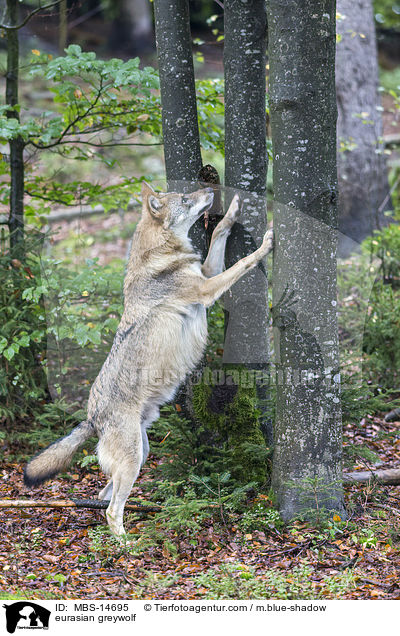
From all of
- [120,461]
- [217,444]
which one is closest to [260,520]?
[217,444]

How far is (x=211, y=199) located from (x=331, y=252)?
1353 millimetres

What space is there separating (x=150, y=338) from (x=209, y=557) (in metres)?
1.95

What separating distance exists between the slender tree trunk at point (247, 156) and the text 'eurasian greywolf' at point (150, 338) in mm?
224

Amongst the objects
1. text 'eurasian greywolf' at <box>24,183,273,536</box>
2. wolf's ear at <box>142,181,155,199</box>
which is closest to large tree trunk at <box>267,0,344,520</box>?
text 'eurasian greywolf' at <box>24,183,273,536</box>

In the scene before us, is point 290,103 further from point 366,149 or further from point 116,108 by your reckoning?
point 366,149

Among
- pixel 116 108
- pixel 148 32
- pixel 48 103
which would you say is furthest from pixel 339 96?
pixel 148 32

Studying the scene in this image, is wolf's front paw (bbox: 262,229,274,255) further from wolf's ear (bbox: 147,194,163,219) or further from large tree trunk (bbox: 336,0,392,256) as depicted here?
large tree trunk (bbox: 336,0,392,256)

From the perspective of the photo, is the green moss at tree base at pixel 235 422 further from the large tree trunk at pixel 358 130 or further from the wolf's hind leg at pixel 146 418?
the large tree trunk at pixel 358 130

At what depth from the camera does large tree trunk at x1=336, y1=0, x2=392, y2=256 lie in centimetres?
1188

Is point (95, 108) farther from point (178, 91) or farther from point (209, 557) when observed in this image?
point (209, 557)

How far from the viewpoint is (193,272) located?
5.72m

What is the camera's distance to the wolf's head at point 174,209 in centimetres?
572

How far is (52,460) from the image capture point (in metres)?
5.33

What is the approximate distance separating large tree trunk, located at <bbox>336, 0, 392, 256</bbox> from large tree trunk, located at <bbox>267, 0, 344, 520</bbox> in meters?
7.17
